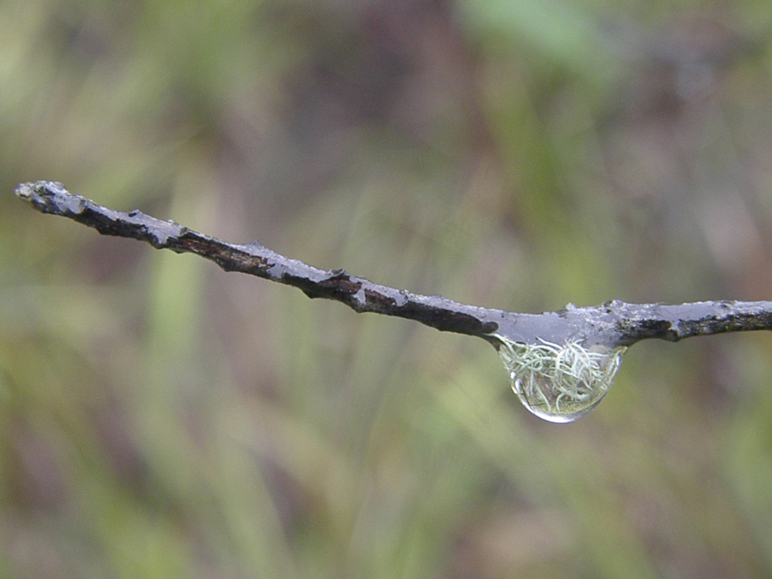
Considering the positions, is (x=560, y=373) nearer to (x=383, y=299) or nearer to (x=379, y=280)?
(x=383, y=299)

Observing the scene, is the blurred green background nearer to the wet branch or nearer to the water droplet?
the water droplet

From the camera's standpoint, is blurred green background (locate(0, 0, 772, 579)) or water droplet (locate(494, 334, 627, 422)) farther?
blurred green background (locate(0, 0, 772, 579))

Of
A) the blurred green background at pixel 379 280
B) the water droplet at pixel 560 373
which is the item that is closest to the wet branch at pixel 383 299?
the water droplet at pixel 560 373

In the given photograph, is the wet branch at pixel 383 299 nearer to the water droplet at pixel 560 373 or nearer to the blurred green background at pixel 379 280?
the water droplet at pixel 560 373

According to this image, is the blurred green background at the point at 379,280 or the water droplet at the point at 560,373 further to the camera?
the blurred green background at the point at 379,280

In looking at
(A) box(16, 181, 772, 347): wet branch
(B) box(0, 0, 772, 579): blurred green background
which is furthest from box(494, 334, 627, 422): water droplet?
(B) box(0, 0, 772, 579): blurred green background
